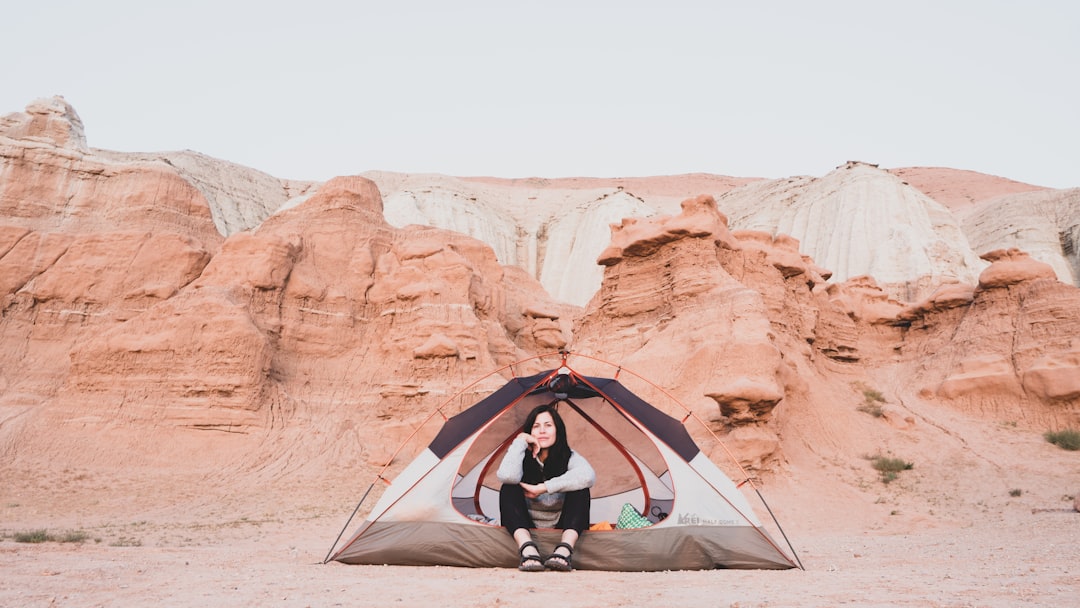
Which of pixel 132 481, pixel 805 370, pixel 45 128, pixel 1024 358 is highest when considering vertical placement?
pixel 45 128

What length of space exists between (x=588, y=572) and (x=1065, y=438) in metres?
17.8

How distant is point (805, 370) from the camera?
67.1 feet

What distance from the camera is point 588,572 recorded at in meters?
7.06

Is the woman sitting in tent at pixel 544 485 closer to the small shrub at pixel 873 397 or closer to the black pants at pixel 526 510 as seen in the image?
the black pants at pixel 526 510

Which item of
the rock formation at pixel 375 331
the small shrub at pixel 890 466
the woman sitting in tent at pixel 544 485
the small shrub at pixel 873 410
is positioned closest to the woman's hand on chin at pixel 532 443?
the woman sitting in tent at pixel 544 485

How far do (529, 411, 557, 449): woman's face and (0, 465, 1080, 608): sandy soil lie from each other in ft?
4.45

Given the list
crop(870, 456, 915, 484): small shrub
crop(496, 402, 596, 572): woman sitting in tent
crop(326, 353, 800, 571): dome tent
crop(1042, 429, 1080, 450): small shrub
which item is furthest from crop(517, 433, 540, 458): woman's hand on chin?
crop(1042, 429, 1080, 450): small shrub

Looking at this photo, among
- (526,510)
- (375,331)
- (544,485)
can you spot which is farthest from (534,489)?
(375,331)

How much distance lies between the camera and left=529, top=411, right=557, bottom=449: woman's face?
7.41m

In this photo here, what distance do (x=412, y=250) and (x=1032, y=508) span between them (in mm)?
21948

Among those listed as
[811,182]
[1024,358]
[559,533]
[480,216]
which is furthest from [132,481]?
[811,182]

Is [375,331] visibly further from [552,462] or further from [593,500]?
[552,462]

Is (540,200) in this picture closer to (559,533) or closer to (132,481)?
(132,481)

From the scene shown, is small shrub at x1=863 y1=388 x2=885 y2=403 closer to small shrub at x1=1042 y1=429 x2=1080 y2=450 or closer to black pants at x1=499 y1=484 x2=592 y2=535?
small shrub at x1=1042 y1=429 x2=1080 y2=450
